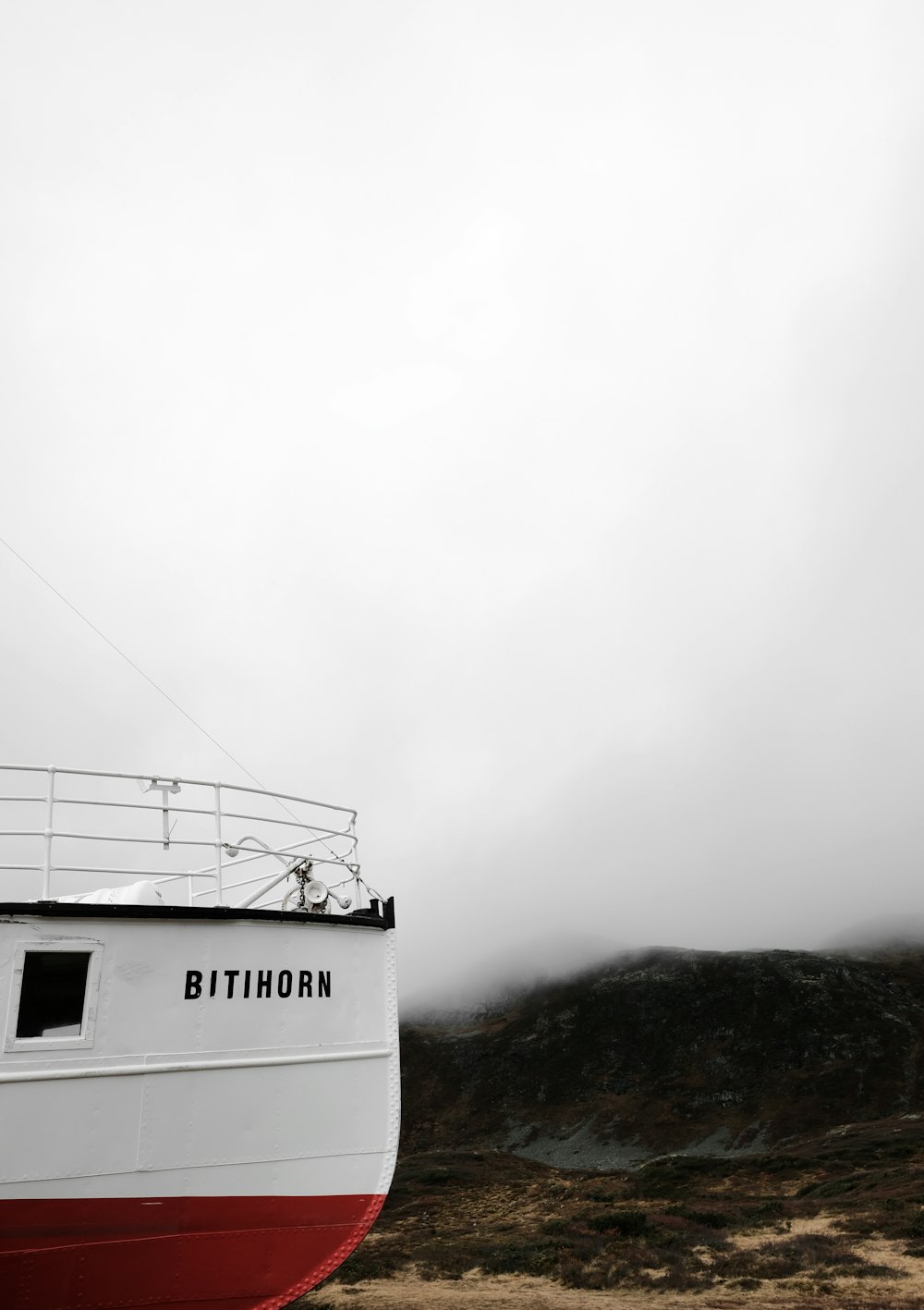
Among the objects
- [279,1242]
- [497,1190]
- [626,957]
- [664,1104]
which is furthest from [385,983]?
[626,957]

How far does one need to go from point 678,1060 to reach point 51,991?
98.1 meters

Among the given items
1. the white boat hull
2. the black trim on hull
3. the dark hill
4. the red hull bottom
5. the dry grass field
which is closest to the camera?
the red hull bottom

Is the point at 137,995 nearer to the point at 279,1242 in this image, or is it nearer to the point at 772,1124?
the point at 279,1242

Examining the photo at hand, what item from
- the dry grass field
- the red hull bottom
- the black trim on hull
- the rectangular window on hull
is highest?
the black trim on hull

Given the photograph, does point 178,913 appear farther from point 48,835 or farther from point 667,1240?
point 667,1240

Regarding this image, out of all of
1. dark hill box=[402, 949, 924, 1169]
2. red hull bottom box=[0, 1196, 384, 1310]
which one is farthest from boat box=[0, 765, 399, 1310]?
dark hill box=[402, 949, 924, 1169]

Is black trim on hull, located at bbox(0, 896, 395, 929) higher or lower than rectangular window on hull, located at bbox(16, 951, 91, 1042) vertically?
higher

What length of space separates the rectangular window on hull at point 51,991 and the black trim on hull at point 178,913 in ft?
1.47

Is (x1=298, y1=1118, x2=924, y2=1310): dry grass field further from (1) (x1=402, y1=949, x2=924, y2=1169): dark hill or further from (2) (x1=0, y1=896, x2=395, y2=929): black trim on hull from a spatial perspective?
(1) (x1=402, y1=949, x2=924, y2=1169): dark hill

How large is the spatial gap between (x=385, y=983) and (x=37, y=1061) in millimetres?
4140

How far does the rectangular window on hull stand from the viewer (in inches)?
376

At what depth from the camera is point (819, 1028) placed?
91750 mm

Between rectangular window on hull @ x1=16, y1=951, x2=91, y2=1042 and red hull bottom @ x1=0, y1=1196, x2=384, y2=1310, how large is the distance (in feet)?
5.67

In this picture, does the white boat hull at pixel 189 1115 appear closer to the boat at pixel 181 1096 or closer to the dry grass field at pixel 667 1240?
the boat at pixel 181 1096
